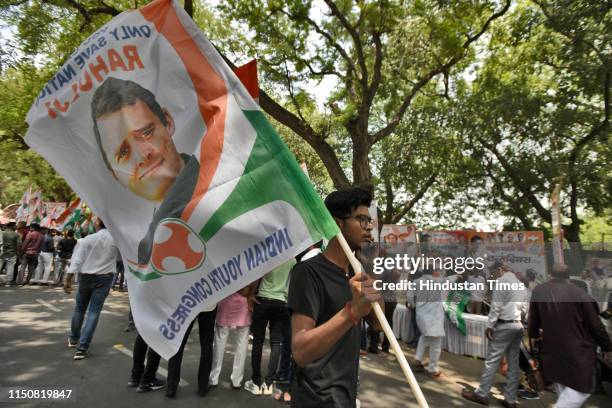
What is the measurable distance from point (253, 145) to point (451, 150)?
1378 cm

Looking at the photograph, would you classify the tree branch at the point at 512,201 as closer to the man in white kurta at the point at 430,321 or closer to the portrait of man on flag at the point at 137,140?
the man in white kurta at the point at 430,321

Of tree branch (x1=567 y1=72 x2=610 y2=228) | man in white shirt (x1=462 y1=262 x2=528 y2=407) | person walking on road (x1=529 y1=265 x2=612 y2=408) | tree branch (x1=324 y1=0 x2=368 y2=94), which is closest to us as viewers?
person walking on road (x1=529 y1=265 x2=612 y2=408)

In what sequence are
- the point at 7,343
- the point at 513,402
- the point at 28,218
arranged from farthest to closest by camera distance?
the point at 28,218
the point at 7,343
the point at 513,402

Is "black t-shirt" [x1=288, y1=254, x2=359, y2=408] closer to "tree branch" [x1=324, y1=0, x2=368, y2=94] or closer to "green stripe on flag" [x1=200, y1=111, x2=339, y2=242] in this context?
"green stripe on flag" [x1=200, y1=111, x2=339, y2=242]

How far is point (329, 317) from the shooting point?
71.8 inches

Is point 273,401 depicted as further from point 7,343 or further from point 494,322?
point 7,343

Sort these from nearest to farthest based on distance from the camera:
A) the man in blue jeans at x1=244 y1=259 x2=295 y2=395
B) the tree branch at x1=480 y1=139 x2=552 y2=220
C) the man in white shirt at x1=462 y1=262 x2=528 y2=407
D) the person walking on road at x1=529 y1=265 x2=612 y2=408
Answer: the person walking on road at x1=529 y1=265 x2=612 y2=408, the man in blue jeans at x1=244 y1=259 x2=295 y2=395, the man in white shirt at x1=462 y1=262 x2=528 y2=407, the tree branch at x1=480 y1=139 x2=552 y2=220

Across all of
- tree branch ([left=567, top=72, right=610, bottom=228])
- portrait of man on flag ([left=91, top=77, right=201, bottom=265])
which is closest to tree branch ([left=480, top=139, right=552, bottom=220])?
tree branch ([left=567, top=72, right=610, bottom=228])

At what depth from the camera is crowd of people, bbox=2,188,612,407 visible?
5.82 ft

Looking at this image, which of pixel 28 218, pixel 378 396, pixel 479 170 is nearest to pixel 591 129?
pixel 479 170

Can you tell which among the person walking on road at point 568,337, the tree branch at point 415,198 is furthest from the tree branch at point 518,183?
the person walking on road at point 568,337

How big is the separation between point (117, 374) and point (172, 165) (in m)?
3.96

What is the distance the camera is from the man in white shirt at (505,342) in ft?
15.9

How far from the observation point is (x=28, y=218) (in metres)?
15.3
